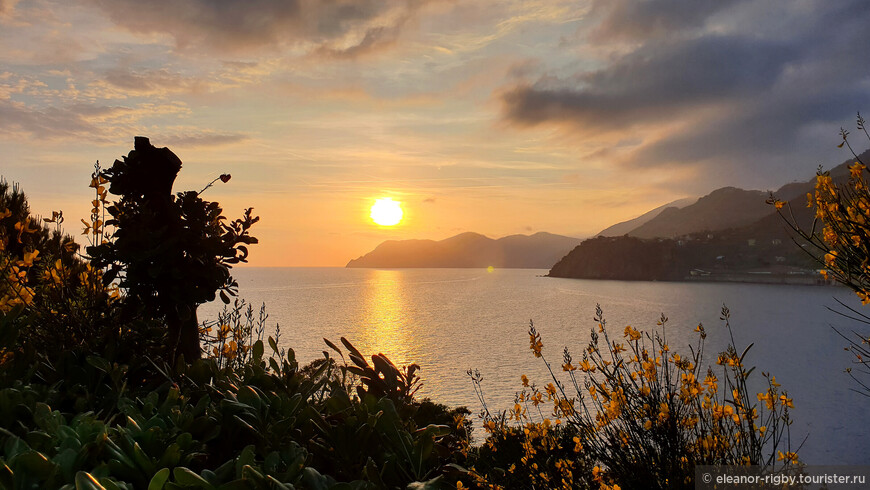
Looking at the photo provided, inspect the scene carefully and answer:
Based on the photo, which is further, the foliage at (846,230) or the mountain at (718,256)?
the mountain at (718,256)

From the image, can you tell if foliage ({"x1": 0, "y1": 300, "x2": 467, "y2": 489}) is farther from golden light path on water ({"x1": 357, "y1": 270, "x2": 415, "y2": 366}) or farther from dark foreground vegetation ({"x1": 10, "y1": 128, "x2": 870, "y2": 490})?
golden light path on water ({"x1": 357, "y1": 270, "x2": 415, "y2": 366})

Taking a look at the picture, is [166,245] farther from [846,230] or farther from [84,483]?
[846,230]

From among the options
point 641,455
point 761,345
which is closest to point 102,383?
point 641,455

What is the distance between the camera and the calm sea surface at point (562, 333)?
126ft

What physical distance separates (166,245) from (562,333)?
68.8m

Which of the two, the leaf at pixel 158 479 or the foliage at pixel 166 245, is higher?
the foliage at pixel 166 245

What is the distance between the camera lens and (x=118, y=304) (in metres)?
3.99

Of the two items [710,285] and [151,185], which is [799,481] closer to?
[151,185]

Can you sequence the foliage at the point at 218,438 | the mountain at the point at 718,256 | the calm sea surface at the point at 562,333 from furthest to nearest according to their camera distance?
the mountain at the point at 718,256 → the calm sea surface at the point at 562,333 → the foliage at the point at 218,438

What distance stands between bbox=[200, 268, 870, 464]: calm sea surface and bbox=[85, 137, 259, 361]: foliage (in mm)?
17834

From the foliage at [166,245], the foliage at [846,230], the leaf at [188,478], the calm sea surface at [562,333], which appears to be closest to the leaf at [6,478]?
the leaf at [188,478]

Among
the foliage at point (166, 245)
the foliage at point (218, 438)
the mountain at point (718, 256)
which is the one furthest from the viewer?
the mountain at point (718, 256)

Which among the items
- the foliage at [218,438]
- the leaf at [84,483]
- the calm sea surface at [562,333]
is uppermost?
the leaf at [84,483]

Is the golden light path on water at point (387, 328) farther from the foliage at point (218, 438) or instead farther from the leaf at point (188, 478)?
the leaf at point (188, 478)
